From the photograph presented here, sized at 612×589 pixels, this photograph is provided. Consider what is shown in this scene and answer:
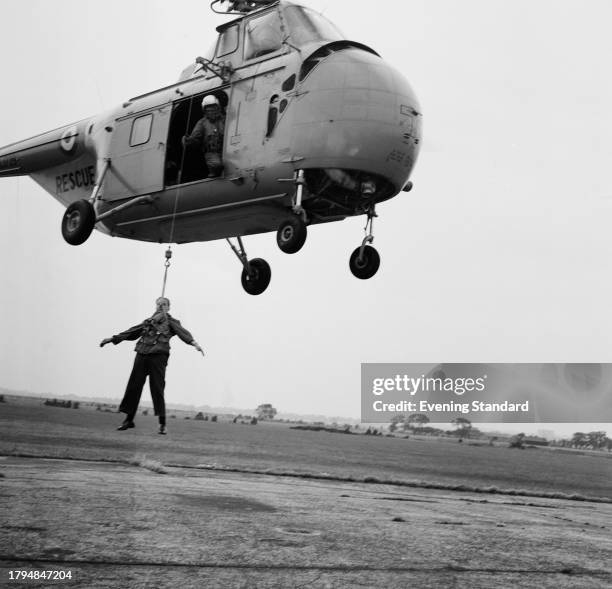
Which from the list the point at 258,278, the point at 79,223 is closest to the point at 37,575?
the point at 79,223

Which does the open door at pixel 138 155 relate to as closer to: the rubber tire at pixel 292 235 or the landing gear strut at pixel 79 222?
the landing gear strut at pixel 79 222

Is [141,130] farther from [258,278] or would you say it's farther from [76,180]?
[258,278]

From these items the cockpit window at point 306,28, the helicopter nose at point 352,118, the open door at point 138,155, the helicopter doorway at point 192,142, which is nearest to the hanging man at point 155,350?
the helicopter nose at point 352,118

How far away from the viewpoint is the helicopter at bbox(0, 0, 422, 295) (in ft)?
40.7

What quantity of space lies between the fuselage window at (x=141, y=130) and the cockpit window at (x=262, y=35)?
6.91 feet

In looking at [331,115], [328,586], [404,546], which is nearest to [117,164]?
[331,115]

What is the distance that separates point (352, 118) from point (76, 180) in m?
6.69

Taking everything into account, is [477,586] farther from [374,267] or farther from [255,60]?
[255,60]

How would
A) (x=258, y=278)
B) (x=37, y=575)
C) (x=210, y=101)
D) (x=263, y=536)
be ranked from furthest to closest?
(x=258, y=278), (x=210, y=101), (x=263, y=536), (x=37, y=575)

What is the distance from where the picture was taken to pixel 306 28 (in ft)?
44.1

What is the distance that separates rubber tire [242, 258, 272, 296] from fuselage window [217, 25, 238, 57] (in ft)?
12.0

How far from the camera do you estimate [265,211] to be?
43.7 feet

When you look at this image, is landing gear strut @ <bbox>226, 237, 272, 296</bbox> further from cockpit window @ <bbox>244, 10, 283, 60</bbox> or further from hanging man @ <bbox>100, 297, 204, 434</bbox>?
hanging man @ <bbox>100, 297, 204, 434</bbox>

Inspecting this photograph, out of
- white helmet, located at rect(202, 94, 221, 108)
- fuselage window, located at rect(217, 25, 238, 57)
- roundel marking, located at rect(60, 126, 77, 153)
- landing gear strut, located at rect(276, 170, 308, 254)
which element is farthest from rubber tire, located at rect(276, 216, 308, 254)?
roundel marking, located at rect(60, 126, 77, 153)
